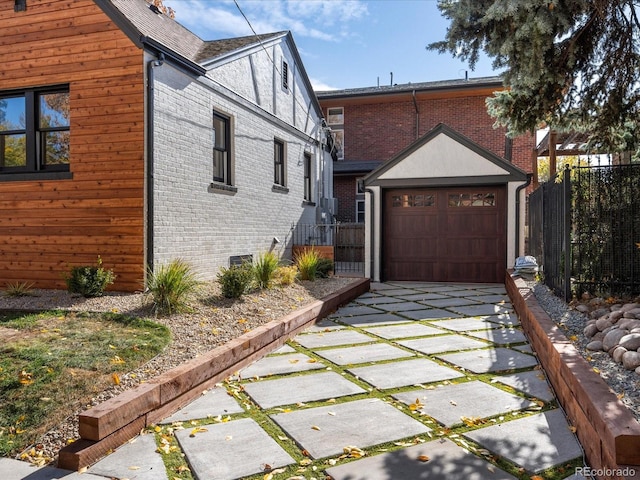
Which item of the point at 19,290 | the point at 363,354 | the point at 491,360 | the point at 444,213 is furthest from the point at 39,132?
the point at 444,213

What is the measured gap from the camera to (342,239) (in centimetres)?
1427

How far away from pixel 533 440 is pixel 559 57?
4160 millimetres

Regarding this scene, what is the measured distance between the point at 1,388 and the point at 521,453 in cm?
361

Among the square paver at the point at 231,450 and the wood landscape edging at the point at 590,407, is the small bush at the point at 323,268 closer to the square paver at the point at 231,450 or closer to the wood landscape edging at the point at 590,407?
the wood landscape edging at the point at 590,407

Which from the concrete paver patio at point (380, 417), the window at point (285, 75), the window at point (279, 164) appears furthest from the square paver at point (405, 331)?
the window at point (285, 75)

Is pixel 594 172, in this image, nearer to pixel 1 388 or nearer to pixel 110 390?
pixel 110 390

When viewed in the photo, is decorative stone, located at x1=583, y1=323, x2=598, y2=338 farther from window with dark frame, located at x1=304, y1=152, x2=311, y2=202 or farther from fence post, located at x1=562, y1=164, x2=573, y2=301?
window with dark frame, located at x1=304, y1=152, x2=311, y2=202

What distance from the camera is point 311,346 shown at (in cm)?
522

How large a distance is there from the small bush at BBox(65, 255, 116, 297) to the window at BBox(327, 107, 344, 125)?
49.3 ft

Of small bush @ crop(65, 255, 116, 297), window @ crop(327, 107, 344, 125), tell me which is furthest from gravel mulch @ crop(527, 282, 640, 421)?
window @ crop(327, 107, 344, 125)

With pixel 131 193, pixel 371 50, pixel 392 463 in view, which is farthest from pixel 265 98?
pixel 392 463

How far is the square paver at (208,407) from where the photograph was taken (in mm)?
3310

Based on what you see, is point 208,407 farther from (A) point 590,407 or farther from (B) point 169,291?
(A) point 590,407

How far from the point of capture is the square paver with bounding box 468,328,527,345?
5346mm
